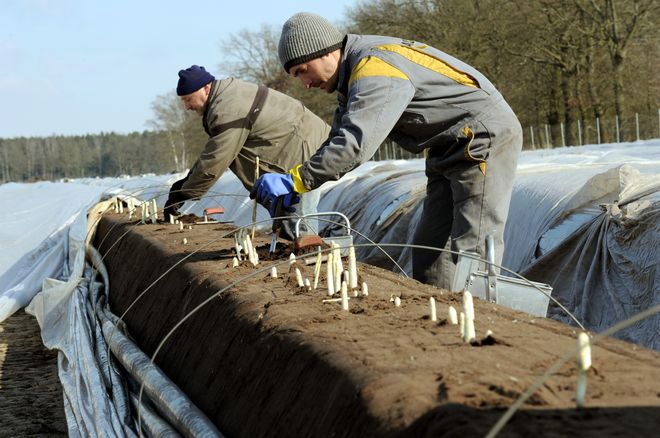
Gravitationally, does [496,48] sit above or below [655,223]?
above

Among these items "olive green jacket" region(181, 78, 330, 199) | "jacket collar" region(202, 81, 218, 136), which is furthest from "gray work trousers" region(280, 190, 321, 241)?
"jacket collar" region(202, 81, 218, 136)

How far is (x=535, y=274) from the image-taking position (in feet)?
22.3

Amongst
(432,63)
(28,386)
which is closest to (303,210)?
(432,63)

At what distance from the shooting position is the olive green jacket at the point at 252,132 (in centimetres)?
657

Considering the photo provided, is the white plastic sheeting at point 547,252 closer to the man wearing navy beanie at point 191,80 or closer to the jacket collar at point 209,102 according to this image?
the jacket collar at point 209,102

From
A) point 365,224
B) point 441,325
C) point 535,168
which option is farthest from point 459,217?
point 365,224

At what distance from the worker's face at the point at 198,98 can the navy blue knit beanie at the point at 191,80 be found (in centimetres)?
5

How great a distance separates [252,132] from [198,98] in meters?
0.51

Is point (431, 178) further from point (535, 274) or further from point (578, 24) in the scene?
point (578, 24)

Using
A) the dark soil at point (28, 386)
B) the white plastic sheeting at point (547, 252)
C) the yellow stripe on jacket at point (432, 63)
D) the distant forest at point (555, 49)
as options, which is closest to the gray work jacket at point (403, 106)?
the yellow stripe on jacket at point (432, 63)

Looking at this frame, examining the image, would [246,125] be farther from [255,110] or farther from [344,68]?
[344,68]

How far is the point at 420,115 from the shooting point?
13.9 ft

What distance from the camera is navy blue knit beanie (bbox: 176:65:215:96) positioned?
6.62 m

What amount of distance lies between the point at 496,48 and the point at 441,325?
3004cm
